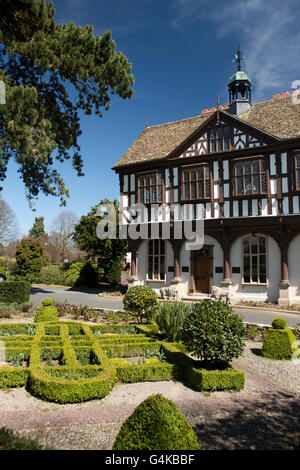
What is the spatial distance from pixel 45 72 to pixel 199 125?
425 inches

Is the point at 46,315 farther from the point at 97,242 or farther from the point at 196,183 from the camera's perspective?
the point at 97,242

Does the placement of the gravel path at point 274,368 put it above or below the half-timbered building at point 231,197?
below

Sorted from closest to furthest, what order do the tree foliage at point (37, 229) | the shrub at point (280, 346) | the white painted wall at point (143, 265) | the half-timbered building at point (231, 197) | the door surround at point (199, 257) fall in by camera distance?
the shrub at point (280, 346)
the half-timbered building at point (231, 197)
the door surround at point (199, 257)
the white painted wall at point (143, 265)
the tree foliage at point (37, 229)

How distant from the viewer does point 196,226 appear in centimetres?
1977

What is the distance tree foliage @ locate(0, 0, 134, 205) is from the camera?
12008 millimetres

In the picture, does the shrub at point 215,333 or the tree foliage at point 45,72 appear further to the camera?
the tree foliage at point 45,72

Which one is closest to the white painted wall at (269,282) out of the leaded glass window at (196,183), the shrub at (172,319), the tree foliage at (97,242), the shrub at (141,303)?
the leaded glass window at (196,183)

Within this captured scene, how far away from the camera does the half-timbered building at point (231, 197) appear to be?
58.1ft

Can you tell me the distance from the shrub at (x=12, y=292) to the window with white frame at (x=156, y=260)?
26.1 ft

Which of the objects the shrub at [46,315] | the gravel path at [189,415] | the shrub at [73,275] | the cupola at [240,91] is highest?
the cupola at [240,91]

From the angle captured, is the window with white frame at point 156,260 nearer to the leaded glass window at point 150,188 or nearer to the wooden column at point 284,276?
the leaded glass window at point 150,188

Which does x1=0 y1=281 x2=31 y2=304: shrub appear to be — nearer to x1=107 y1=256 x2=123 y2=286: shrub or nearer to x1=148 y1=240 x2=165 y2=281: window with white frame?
x1=148 y1=240 x2=165 y2=281: window with white frame
